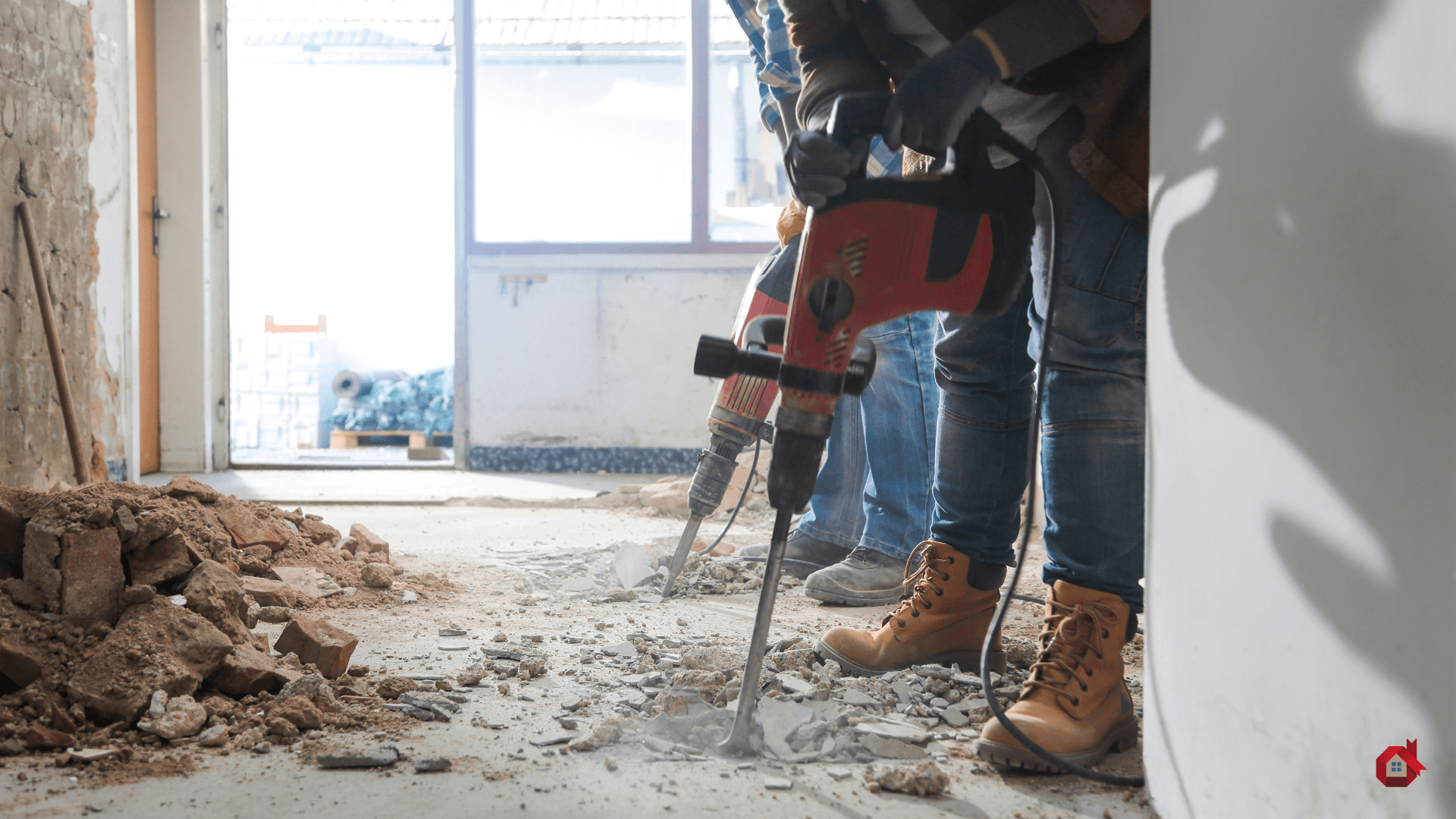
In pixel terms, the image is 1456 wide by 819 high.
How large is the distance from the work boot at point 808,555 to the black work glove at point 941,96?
51.7 inches

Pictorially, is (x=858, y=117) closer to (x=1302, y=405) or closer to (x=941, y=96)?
(x=941, y=96)

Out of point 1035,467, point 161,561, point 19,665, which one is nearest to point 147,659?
point 19,665

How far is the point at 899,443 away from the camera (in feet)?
6.35

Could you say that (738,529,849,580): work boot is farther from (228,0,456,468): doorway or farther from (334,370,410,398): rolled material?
(228,0,456,468): doorway

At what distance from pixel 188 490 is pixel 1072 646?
5.38 ft

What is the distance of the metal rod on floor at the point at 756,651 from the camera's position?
948 mm

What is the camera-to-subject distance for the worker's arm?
2.94 feet

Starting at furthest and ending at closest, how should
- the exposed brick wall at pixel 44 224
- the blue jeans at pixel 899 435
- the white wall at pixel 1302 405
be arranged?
the exposed brick wall at pixel 44 224 → the blue jeans at pixel 899 435 → the white wall at pixel 1302 405

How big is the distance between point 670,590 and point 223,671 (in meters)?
0.88

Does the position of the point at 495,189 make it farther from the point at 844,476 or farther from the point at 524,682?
the point at 524,682

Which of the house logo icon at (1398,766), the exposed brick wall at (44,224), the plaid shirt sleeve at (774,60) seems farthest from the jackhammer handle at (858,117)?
the exposed brick wall at (44,224)

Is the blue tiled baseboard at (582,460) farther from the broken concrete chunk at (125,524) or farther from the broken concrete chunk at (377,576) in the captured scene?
the broken concrete chunk at (125,524)

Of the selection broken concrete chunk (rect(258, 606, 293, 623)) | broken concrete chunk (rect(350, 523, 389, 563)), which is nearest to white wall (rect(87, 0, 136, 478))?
broken concrete chunk (rect(350, 523, 389, 563))

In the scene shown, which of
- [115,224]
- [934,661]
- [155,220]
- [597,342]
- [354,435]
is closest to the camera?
[934,661]
